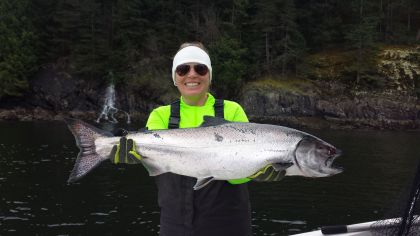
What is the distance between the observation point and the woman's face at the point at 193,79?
17.4 feet

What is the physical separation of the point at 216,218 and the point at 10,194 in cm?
1996

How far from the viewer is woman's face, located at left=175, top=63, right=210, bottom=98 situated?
17.4 feet

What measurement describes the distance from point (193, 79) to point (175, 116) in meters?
0.50

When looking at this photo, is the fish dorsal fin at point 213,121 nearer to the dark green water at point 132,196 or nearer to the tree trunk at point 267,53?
the dark green water at point 132,196

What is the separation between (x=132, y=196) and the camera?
73.7ft

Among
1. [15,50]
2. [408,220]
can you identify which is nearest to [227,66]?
[15,50]

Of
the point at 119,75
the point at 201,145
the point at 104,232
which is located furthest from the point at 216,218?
the point at 119,75

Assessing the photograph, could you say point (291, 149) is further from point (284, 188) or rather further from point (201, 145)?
point (284, 188)

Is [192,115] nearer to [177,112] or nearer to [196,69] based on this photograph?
[177,112]

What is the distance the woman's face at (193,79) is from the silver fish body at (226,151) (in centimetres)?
41

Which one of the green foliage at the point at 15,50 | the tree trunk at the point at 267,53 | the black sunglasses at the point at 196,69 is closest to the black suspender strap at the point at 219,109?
the black sunglasses at the point at 196,69

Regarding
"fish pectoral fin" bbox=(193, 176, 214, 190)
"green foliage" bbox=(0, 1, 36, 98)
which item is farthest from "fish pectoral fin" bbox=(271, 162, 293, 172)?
"green foliage" bbox=(0, 1, 36, 98)

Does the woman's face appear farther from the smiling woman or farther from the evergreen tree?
the evergreen tree

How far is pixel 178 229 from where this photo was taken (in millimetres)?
5141
